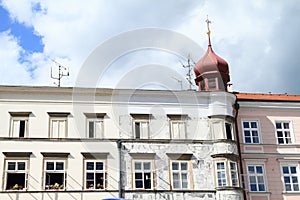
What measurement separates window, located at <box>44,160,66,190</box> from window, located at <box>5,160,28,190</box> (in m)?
1.17

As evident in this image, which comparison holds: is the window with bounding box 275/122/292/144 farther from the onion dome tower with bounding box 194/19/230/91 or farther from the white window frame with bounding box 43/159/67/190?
the white window frame with bounding box 43/159/67/190

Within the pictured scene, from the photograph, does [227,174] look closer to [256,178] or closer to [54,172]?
[256,178]

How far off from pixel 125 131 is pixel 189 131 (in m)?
3.91

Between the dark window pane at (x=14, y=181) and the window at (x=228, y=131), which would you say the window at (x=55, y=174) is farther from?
the window at (x=228, y=131)

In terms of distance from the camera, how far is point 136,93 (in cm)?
2706

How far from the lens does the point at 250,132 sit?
2891 cm

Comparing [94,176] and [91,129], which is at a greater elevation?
[91,129]

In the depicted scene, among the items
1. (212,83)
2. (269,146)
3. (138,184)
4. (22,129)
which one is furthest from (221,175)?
(22,129)

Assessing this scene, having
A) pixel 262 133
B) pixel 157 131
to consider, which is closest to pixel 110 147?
pixel 157 131

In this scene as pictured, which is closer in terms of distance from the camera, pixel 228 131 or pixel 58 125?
pixel 58 125

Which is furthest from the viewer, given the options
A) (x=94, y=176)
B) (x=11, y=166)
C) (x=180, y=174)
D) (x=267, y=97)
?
(x=267, y=97)

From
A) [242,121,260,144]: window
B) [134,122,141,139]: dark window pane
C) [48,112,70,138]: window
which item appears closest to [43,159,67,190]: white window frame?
[48,112,70,138]: window

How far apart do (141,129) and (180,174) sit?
3.51 metres

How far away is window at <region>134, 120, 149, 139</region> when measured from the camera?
87.8 feet
